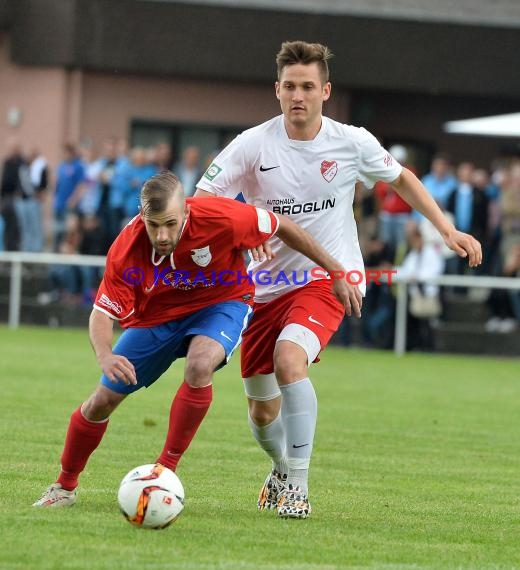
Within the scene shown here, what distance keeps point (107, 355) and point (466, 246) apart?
2094mm

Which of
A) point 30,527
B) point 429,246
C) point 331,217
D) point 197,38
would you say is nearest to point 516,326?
point 429,246

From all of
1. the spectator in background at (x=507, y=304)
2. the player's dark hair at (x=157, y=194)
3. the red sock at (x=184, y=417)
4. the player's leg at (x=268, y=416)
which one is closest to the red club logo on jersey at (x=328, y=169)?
the player's leg at (x=268, y=416)

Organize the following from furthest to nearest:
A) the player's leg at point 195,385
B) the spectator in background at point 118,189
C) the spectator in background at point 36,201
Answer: the spectator in background at point 36,201 → the spectator in background at point 118,189 → the player's leg at point 195,385

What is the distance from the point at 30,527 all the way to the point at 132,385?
863 millimetres

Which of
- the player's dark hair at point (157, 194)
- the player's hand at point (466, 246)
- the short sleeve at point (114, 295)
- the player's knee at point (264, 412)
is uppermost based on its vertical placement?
the player's dark hair at point (157, 194)

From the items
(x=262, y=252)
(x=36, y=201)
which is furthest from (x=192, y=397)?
(x=36, y=201)

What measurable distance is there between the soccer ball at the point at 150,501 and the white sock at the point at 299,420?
0.81 m

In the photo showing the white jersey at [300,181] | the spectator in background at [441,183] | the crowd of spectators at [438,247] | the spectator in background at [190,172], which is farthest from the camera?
the spectator in background at [190,172]

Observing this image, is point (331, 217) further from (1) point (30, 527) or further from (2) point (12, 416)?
(2) point (12, 416)

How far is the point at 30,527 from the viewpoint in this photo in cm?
629

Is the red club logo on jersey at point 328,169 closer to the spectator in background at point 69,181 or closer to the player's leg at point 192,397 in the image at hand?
the player's leg at point 192,397

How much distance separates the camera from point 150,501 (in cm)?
635

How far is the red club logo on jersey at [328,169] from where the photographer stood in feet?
25.1

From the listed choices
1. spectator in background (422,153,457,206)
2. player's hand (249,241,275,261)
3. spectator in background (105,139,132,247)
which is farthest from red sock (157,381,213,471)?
spectator in background (105,139,132,247)
